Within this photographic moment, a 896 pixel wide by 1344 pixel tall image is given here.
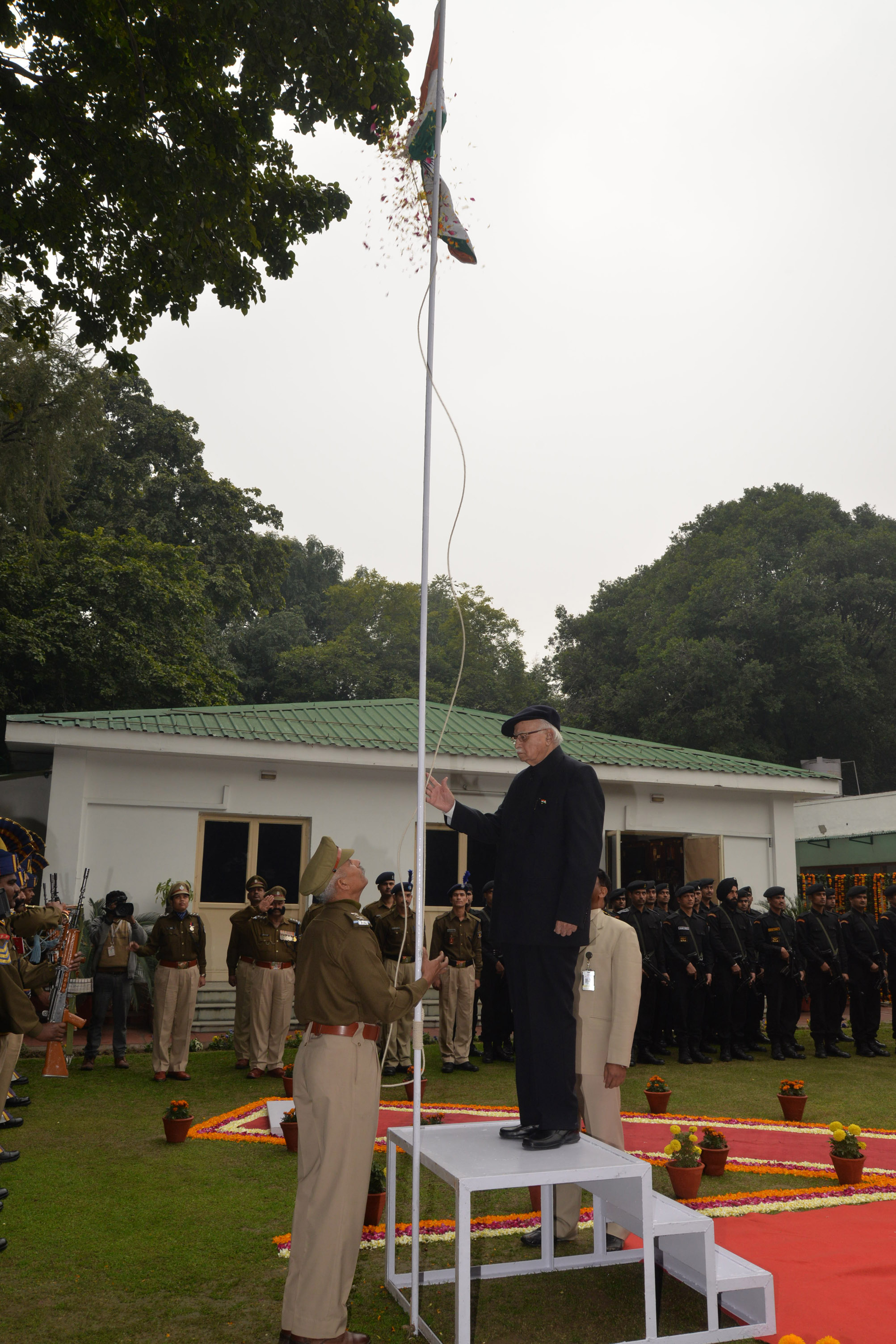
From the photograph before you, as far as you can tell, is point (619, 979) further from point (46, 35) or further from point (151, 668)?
point (151, 668)

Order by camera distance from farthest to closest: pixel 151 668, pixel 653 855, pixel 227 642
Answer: pixel 227 642 → pixel 151 668 → pixel 653 855

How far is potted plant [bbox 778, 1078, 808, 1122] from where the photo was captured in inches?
300

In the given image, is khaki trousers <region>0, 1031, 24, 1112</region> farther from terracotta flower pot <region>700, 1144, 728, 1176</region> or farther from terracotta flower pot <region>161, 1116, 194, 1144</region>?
terracotta flower pot <region>700, 1144, 728, 1176</region>

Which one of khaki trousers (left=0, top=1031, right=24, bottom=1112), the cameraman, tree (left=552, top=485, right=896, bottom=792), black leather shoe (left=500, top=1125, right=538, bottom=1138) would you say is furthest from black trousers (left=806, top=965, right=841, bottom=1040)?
tree (left=552, top=485, right=896, bottom=792)

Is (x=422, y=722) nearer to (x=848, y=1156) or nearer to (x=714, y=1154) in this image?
(x=714, y=1154)

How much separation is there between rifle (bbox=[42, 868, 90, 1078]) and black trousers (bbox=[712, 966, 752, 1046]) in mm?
7271

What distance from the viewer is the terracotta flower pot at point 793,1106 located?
7625 mm

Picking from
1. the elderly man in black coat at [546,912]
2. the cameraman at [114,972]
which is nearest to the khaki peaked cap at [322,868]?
the elderly man in black coat at [546,912]

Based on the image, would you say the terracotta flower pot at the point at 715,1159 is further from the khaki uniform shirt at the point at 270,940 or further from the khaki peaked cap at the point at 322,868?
the khaki uniform shirt at the point at 270,940

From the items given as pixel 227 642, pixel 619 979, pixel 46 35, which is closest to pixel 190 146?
pixel 46 35

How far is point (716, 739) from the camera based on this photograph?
33.9 metres

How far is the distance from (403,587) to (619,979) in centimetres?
4239

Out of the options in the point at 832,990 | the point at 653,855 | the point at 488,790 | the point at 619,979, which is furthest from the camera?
the point at 653,855

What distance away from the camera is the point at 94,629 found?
22453 mm
